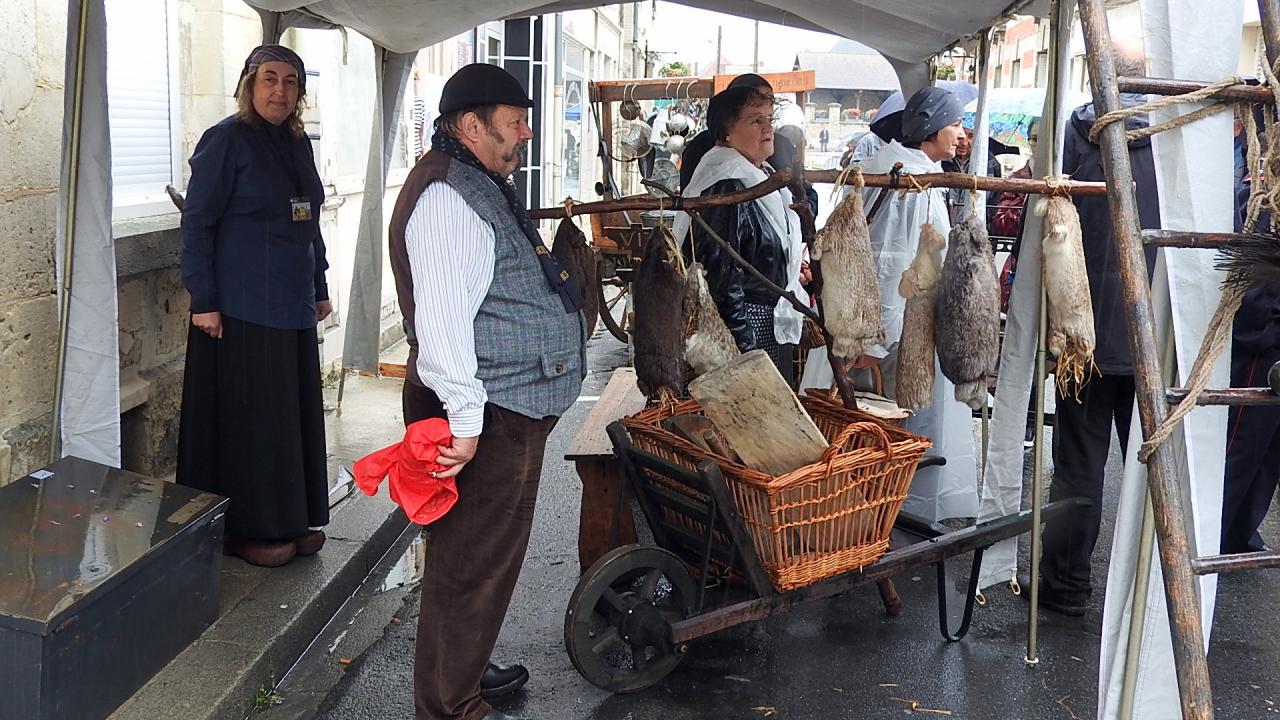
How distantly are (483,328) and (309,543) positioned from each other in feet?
6.37

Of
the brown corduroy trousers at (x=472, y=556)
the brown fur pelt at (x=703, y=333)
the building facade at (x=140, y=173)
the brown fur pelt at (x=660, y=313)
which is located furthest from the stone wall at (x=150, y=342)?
the brown fur pelt at (x=703, y=333)

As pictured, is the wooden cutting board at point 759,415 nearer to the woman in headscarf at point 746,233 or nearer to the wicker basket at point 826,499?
the wicker basket at point 826,499

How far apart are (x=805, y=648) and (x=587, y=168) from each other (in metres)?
18.9

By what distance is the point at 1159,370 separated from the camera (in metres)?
1.98

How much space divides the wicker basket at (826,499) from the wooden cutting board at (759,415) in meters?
0.10

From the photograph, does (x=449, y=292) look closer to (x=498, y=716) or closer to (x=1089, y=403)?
(x=498, y=716)

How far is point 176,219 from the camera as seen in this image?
4.98 metres

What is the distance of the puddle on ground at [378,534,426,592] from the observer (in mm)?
4605

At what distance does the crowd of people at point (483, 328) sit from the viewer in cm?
290

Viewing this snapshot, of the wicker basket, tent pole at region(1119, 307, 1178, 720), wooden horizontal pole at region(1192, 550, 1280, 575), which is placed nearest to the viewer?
wooden horizontal pole at region(1192, 550, 1280, 575)

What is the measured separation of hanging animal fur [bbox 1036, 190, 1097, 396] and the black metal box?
2822 millimetres

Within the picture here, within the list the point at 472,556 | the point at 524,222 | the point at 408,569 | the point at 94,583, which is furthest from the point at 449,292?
the point at 408,569

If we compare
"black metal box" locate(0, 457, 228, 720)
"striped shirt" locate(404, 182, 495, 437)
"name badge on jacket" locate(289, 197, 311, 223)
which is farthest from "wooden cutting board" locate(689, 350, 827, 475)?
"name badge on jacket" locate(289, 197, 311, 223)

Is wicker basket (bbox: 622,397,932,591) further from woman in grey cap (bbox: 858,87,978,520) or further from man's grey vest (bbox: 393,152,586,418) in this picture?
woman in grey cap (bbox: 858,87,978,520)
